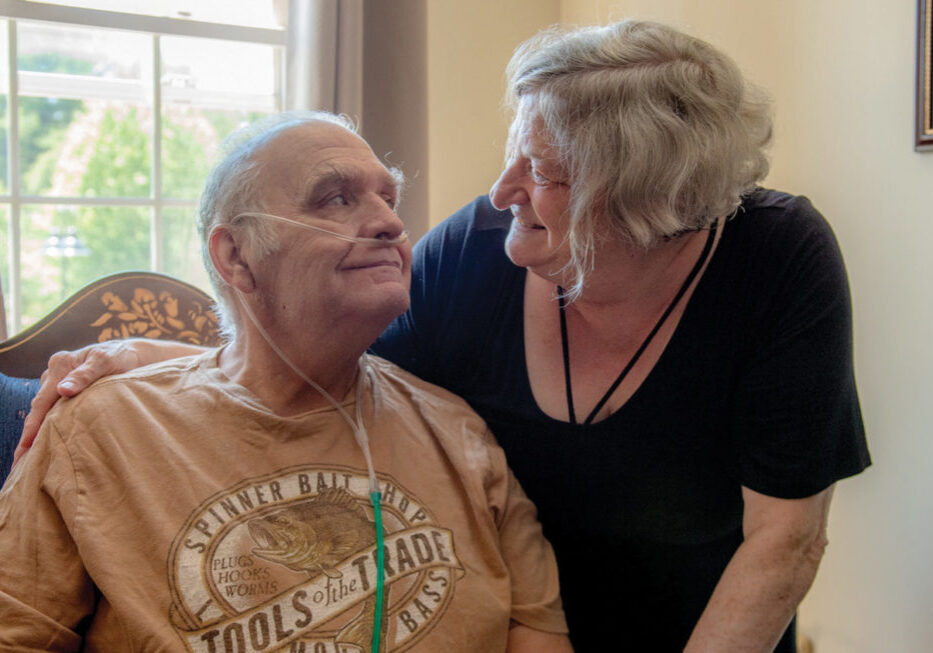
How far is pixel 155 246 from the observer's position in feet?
8.47

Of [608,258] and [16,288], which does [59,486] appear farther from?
[16,288]

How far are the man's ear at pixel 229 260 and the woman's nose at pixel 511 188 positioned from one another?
406 millimetres

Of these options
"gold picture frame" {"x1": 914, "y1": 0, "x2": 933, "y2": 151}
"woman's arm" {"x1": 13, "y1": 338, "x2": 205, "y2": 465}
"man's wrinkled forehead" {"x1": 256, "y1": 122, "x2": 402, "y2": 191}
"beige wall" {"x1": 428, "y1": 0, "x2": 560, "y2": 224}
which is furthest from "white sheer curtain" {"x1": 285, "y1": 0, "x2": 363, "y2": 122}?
"gold picture frame" {"x1": 914, "y1": 0, "x2": 933, "y2": 151}

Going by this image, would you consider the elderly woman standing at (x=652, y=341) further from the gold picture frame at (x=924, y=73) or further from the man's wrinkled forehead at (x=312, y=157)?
the gold picture frame at (x=924, y=73)

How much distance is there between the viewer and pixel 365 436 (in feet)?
4.17

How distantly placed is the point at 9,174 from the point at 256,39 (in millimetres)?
832

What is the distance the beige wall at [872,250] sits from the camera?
75.4 inches

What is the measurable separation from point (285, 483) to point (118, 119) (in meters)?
1.87

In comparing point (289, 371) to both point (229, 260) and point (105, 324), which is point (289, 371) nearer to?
point (229, 260)

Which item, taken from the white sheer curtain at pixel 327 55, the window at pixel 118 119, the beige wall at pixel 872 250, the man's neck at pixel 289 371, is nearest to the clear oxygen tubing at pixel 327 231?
the man's neck at pixel 289 371

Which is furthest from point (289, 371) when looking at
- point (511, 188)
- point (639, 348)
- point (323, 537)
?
point (639, 348)

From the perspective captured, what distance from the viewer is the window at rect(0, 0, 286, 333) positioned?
2.39 m

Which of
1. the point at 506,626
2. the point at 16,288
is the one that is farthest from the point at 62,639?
the point at 16,288

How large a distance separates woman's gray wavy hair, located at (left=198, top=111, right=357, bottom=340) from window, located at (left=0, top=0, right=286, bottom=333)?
132cm
